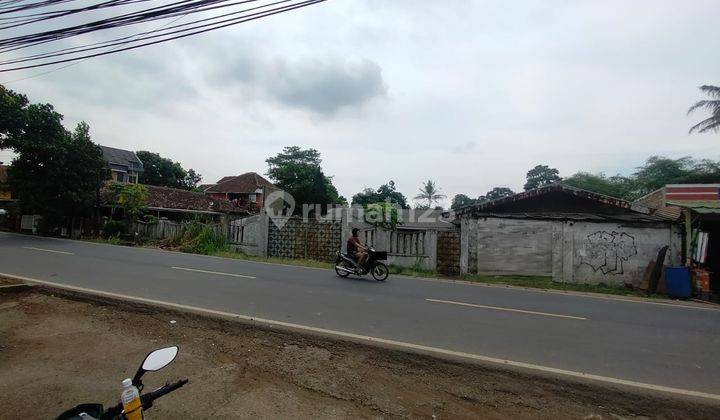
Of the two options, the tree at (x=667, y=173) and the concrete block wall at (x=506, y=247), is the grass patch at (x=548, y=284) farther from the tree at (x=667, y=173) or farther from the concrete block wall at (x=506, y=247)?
the tree at (x=667, y=173)

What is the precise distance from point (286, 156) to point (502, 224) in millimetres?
40648

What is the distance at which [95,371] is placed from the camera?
14.5ft

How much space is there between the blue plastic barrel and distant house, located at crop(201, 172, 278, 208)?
134ft

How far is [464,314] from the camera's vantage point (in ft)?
25.2

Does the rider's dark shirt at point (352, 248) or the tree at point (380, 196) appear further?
the tree at point (380, 196)

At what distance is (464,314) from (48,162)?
2854cm

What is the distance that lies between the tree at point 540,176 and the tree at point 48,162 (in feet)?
164

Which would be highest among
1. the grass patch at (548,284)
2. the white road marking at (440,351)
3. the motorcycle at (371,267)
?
the motorcycle at (371,267)

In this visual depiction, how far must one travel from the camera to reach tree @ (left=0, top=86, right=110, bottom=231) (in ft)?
76.8

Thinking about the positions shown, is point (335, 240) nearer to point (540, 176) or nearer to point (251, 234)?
point (251, 234)

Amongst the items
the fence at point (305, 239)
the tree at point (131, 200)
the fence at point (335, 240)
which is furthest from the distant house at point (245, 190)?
the fence at point (305, 239)

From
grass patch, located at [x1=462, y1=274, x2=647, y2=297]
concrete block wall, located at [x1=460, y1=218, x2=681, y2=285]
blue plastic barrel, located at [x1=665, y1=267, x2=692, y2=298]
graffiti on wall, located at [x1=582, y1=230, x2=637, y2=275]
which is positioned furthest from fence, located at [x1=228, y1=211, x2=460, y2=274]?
blue plastic barrel, located at [x1=665, y1=267, x2=692, y2=298]

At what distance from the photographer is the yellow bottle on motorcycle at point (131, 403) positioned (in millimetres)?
1855

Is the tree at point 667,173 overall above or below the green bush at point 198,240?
above
